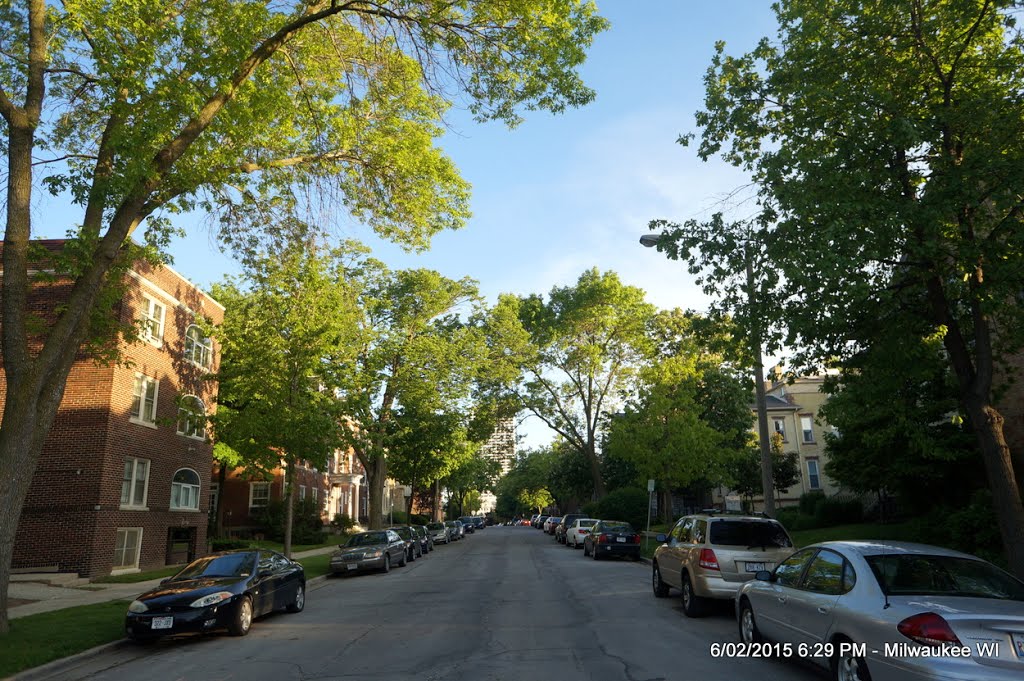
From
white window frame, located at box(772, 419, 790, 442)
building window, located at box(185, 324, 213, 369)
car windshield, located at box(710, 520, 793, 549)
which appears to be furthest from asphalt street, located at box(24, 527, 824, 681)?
white window frame, located at box(772, 419, 790, 442)

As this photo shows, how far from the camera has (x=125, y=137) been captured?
34.2ft

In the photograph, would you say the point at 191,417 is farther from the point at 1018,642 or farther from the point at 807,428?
the point at 807,428

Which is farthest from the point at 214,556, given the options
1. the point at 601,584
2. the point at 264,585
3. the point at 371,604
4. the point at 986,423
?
the point at 986,423

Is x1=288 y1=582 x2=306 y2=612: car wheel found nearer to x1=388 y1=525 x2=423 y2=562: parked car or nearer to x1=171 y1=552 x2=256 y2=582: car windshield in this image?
x1=171 y1=552 x2=256 y2=582: car windshield

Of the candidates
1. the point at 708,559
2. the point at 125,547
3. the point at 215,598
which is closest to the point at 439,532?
the point at 125,547

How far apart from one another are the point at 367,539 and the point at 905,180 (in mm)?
19121

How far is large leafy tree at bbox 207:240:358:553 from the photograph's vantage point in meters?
19.5

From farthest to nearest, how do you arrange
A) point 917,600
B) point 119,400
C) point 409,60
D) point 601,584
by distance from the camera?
point 119,400, point 601,584, point 409,60, point 917,600

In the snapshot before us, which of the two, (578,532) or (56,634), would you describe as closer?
(56,634)

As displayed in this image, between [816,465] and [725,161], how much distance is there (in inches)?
1571

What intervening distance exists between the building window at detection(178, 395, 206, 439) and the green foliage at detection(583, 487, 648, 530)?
21.9 meters

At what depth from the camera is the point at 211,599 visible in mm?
10258

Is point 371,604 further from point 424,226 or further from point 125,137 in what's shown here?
point 125,137

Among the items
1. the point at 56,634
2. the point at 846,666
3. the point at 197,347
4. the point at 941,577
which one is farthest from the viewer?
the point at 197,347
